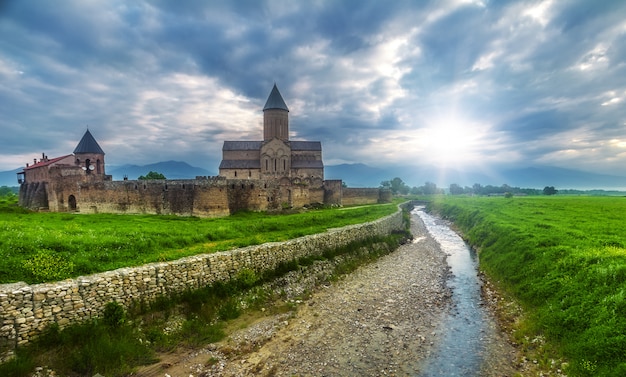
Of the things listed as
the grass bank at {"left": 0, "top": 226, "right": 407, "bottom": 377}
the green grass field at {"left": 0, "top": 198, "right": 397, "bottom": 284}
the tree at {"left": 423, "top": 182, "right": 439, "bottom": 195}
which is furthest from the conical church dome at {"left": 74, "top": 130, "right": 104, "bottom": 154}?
the tree at {"left": 423, "top": 182, "right": 439, "bottom": 195}

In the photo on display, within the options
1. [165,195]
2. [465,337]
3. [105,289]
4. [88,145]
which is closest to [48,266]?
[105,289]

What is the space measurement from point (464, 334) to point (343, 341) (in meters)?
3.76

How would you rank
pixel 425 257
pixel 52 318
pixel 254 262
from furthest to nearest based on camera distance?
1. pixel 425 257
2. pixel 254 262
3. pixel 52 318

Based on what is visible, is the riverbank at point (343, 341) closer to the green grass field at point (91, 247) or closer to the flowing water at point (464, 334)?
the flowing water at point (464, 334)

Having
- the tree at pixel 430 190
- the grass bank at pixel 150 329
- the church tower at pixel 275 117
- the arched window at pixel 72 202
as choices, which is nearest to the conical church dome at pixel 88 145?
the arched window at pixel 72 202

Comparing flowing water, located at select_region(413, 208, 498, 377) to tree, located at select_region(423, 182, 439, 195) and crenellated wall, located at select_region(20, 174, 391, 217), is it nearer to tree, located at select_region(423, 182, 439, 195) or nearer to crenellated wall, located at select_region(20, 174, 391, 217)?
crenellated wall, located at select_region(20, 174, 391, 217)

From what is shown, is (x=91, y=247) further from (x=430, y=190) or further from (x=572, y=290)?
(x=430, y=190)

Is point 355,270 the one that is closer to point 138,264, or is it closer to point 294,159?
point 138,264

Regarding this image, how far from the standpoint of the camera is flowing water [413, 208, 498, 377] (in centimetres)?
886

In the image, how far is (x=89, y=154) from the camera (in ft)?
134

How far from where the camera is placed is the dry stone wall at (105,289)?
7727mm

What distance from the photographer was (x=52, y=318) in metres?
8.20

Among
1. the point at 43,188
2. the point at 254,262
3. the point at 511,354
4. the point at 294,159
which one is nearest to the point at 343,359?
the point at 511,354

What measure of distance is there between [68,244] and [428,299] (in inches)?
502
